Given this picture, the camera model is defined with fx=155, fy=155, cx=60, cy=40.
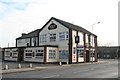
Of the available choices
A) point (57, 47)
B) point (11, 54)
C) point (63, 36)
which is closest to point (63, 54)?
point (57, 47)

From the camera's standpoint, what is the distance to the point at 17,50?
3850 cm

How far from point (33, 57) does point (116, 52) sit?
55.7 m

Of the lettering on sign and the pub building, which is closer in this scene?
the pub building

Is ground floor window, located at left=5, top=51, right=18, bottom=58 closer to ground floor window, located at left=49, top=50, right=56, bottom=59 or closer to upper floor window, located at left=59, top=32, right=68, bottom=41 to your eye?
ground floor window, located at left=49, top=50, right=56, bottom=59

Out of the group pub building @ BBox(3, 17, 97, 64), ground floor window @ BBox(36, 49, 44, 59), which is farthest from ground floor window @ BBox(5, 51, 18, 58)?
ground floor window @ BBox(36, 49, 44, 59)

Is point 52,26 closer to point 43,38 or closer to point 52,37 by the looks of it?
point 52,37

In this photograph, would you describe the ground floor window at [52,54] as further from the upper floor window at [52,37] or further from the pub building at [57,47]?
the upper floor window at [52,37]

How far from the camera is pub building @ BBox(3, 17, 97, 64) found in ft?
110

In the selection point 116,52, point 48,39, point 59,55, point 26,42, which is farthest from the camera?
point 116,52

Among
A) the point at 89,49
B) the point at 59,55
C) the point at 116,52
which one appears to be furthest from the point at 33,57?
the point at 116,52

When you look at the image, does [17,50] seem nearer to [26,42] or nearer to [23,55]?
[23,55]

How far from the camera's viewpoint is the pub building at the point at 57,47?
33.5m

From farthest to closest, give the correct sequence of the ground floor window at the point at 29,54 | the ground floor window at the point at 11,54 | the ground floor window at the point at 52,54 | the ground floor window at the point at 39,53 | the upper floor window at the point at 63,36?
the ground floor window at the point at 11,54
the ground floor window at the point at 29,54
the upper floor window at the point at 63,36
the ground floor window at the point at 52,54
the ground floor window at the point at 39,53

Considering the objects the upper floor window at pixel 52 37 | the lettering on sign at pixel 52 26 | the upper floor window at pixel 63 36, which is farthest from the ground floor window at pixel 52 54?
the lettering on sign at pixel 52 26
